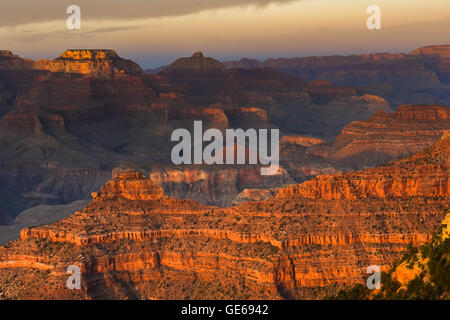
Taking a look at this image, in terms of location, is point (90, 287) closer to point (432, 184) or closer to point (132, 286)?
point (132, 286)

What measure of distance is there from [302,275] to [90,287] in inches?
618

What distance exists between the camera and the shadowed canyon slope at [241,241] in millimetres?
70375

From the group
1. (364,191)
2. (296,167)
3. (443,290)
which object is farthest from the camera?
(296,167)

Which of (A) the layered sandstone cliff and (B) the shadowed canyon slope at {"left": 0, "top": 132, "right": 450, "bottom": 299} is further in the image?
(A) the layered sandstone cliff

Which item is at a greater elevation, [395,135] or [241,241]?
[395,135]

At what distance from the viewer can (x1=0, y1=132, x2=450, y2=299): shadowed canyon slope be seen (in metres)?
70.4

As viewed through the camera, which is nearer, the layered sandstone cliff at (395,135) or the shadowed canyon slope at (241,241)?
the shadowed canyon slope at (241,241)

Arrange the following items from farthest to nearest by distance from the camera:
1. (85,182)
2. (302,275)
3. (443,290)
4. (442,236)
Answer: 1. (85,182)
2. (302,275)
3. (442,236)
4. (443,290)

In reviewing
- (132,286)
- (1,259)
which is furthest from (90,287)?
(1,259)

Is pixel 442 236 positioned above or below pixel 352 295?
above

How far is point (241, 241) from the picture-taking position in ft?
241

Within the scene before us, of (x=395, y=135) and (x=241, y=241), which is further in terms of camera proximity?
(x=395, y=135)

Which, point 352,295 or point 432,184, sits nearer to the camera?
point 352,295
